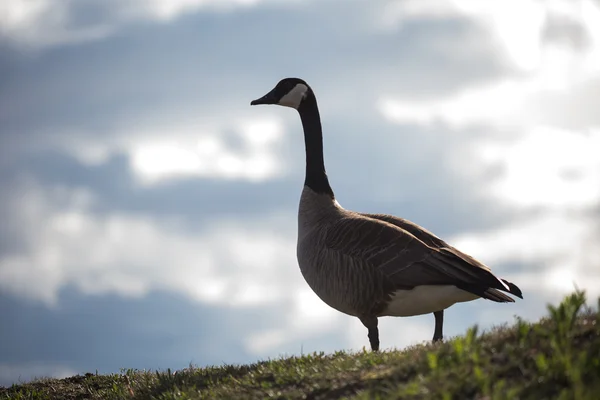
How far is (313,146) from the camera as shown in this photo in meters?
14.6

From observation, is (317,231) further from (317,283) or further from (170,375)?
(170,375)

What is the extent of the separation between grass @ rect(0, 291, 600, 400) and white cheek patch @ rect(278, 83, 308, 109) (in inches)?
248

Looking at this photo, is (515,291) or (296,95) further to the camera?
(296,95)

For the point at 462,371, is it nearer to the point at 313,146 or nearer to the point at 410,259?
the point at 410,259

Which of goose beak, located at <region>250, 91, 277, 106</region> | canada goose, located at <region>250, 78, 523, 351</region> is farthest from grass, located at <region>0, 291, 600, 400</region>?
goose beak, located at <region>250, 91, 277, 106</region>

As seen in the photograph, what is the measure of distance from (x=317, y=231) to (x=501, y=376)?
6.18 metres

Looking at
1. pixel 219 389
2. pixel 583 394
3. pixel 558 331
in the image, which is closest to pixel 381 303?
pixel 219 389

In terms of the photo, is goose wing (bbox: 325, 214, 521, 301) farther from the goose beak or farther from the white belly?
the goose beak

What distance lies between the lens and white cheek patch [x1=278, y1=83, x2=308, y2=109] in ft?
49.1

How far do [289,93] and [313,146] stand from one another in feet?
4.54

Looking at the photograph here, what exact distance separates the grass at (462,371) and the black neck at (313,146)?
4.45 meters

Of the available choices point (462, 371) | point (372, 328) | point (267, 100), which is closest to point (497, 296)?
point (372, 328)

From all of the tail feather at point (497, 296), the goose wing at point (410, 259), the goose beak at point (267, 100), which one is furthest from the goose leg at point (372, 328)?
the goose beak at point (267, 100)

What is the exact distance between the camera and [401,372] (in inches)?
301
